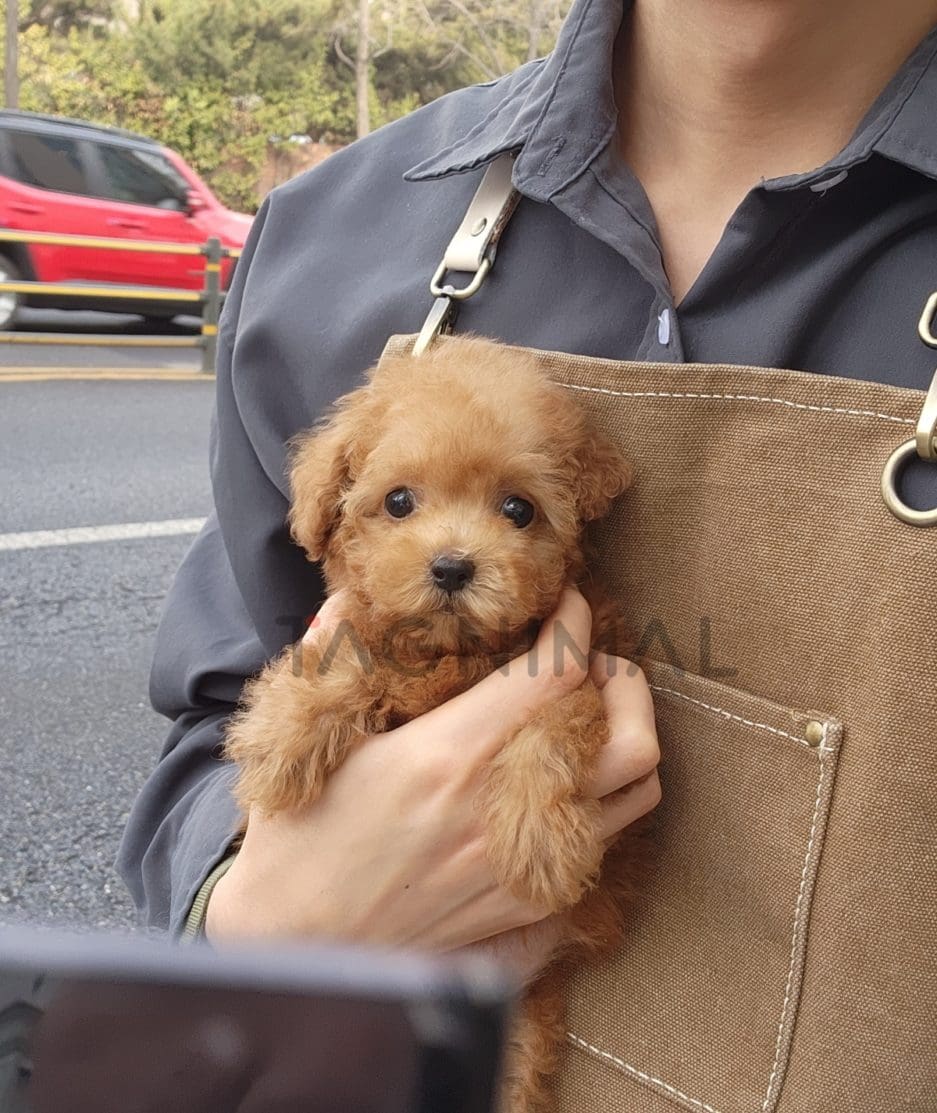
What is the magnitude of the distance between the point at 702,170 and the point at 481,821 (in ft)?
2.99

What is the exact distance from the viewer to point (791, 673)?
1.18m

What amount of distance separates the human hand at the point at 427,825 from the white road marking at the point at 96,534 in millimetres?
4332

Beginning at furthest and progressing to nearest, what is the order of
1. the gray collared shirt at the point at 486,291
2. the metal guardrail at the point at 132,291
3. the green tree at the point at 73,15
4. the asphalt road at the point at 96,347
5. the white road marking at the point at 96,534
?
the green tree at the point at 73,15
the metal guardrail at the point at 132,291
the asphalt road at the point at 96,347
the white road marking at the point at 96,534
the gray collared shirt at the point at 486,291

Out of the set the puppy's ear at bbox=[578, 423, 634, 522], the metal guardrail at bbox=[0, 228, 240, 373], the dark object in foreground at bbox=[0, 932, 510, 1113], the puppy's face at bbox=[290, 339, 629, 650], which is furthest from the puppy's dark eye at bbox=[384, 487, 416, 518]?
the metal guardrail at bbox=[0, 228, 240, 373]

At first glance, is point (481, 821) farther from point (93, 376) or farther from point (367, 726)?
point (93, 376)

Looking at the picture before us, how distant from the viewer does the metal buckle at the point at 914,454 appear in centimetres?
107

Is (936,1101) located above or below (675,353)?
below

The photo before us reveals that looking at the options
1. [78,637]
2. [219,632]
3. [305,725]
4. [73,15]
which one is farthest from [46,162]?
[73,15]

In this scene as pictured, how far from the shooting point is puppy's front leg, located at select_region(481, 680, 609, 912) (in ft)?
3.98

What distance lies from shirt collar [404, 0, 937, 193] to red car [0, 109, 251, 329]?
33.4 ft

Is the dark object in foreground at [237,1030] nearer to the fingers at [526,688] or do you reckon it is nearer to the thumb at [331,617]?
the fingers at [526,688]

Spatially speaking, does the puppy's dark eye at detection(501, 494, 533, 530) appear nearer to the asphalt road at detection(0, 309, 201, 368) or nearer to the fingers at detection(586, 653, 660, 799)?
the fingers at detection(586, 653, 660, 799)

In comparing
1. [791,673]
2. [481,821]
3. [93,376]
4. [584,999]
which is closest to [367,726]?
[481,821]

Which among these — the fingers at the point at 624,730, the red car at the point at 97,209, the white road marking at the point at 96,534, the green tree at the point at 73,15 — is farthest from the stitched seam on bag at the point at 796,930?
the green tree at the point at 73,15
